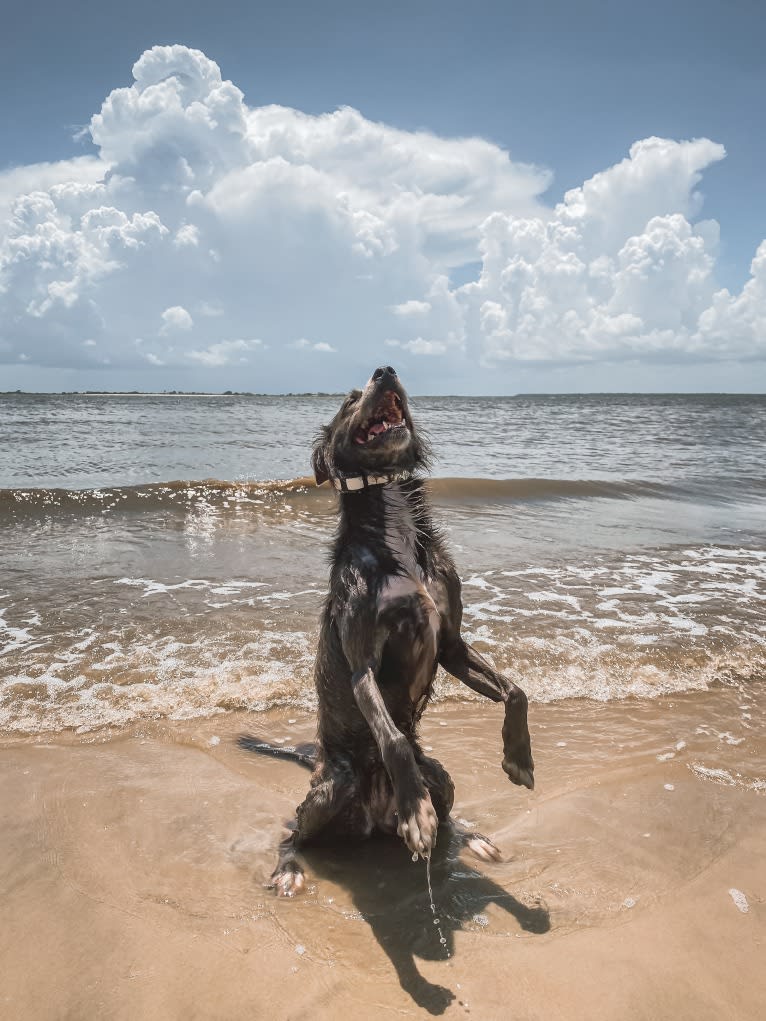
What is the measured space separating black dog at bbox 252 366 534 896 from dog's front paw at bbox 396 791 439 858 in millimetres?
569

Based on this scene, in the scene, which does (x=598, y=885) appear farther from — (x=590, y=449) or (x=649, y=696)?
Answer: (x=590, y=449)

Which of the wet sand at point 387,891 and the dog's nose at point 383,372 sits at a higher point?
the dog's nose at point 383,372

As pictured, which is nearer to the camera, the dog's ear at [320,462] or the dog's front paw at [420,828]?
the dog's front paw at [420,828]

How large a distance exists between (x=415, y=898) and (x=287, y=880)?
0.60 meters

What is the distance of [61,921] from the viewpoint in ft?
9.20

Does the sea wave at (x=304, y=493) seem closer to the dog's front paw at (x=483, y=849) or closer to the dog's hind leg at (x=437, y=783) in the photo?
the dog's hind leg at (x=437, y=783)

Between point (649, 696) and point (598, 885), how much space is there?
255cm

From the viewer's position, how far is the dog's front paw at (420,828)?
2479 millimetres

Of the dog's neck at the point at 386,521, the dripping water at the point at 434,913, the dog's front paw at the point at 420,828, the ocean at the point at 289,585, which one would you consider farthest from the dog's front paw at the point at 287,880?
the ocean at the point at 289,585

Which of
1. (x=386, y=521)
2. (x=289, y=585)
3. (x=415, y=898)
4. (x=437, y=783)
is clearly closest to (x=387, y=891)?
(x=415, y=898)

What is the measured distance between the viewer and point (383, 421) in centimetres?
347

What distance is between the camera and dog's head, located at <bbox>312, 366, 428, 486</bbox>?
3.36m

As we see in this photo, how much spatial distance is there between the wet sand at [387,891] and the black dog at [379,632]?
0.24 metres

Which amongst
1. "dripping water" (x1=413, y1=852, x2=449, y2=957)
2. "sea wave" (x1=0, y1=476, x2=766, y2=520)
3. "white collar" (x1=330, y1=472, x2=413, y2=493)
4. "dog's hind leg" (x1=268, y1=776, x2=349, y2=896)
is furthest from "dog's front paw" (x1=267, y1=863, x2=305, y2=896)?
"sea wave" (x1=0, y1=476, x2=766, y2=520)
